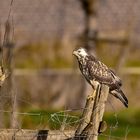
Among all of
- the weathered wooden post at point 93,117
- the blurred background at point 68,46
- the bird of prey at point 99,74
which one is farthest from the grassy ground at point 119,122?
the weathered wooden post at point 93,117

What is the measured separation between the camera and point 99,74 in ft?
41.9

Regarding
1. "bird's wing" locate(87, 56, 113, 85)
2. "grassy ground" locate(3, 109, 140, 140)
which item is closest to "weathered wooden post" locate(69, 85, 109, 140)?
"grassy ground" locate(3, 109, 140, 140)

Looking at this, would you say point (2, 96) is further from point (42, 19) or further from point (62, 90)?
point (42, 19)

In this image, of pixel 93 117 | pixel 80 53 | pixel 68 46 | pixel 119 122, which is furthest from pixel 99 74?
pixel 68 46

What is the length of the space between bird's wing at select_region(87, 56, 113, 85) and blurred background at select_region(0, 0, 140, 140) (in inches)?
340

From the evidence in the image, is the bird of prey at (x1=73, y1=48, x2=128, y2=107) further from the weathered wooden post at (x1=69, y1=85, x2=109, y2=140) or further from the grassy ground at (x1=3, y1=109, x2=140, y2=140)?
the weathered wooden post at (x1=69, y1=85, x2=109, y2=140)

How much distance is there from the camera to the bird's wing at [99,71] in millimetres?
12508

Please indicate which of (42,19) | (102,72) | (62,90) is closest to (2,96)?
(102,72)

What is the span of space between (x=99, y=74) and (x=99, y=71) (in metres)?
0.05

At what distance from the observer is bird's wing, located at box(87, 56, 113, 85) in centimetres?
1251

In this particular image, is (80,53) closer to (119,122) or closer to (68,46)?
(119,122)

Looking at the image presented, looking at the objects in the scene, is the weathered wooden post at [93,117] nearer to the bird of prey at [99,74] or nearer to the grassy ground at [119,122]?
the grassy ground at [119,122]

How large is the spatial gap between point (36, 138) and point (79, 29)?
15.6 metres

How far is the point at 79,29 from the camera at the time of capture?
25.5 meters
